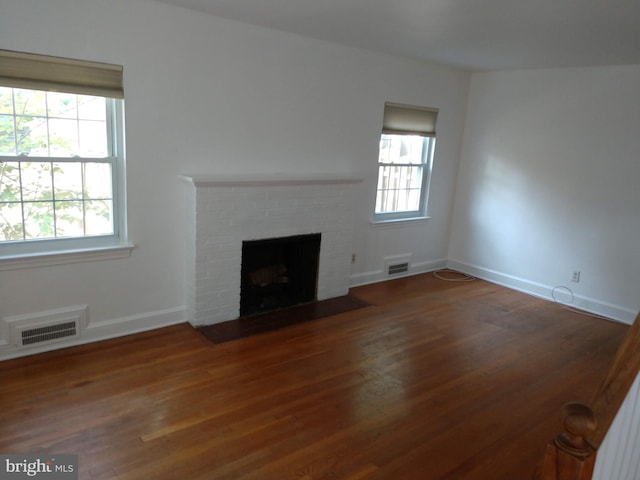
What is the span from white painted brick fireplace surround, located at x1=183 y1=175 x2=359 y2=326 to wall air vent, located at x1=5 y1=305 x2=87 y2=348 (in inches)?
35.1

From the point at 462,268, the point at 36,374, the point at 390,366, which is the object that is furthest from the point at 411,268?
the point at 36,374

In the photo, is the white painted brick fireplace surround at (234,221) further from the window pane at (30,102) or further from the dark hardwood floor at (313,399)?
the window pane at (30,102)

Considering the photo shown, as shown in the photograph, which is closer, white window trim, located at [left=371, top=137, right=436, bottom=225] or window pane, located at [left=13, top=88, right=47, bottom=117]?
window pane, located at [left=13, top=88, right=47, bottom=117]

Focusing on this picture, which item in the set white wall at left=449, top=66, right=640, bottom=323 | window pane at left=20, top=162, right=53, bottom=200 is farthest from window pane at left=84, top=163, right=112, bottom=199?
white wall at left=449, top=66, right=640, bottom=323

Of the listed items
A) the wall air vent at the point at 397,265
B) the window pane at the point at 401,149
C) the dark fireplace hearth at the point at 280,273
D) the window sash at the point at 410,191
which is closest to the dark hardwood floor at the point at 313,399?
the dark fireplace hearth at the point at 280,273

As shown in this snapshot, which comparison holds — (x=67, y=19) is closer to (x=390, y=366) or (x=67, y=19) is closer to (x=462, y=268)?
(x=390, y=366)

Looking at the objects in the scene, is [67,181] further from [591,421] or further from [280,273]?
[591,421]

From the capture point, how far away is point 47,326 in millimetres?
3402

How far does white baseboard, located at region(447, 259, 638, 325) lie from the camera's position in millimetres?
4789

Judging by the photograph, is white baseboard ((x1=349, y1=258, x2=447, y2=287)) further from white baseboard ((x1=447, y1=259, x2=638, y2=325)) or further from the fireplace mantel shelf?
the fireplace mantel shelf

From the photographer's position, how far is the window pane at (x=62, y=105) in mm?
3240

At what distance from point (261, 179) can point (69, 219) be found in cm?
153

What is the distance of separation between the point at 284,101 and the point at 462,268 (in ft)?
11.0

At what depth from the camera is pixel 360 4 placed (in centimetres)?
304
